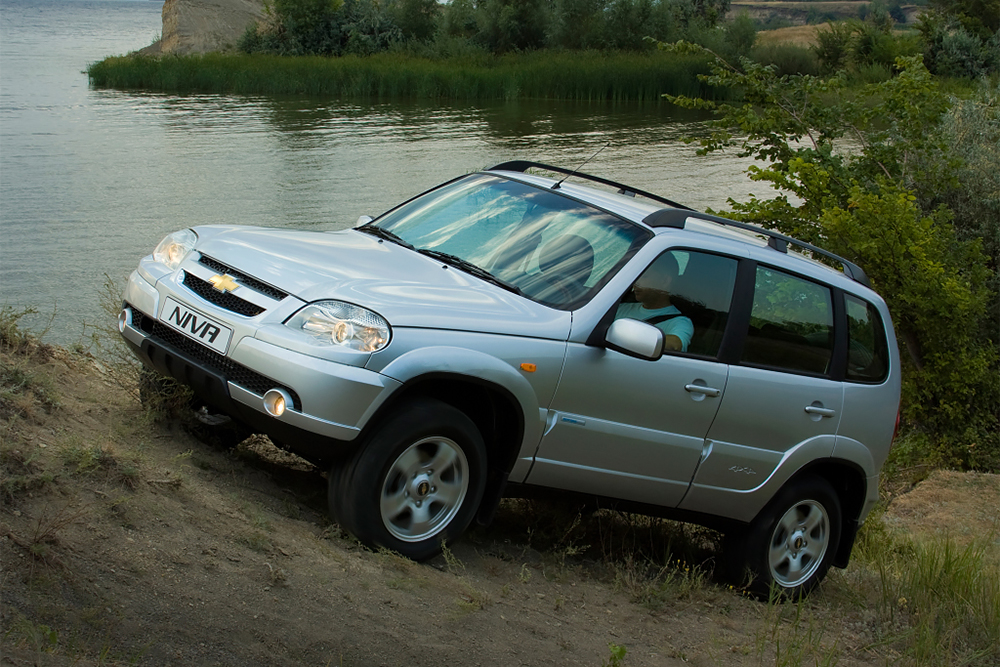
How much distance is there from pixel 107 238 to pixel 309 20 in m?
38.5

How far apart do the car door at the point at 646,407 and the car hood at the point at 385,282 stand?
31cm

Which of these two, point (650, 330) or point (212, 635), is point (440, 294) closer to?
point (650, 330)

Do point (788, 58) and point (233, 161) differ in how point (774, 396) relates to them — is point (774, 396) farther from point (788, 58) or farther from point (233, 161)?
point (788, 58)

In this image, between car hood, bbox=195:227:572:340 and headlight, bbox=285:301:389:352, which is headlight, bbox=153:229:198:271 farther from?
headlight, bbox=285:301:389:352

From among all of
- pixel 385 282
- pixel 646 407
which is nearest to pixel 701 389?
pixel 646 407

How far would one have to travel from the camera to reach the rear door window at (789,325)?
16.6ft

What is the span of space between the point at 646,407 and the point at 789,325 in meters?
1.08

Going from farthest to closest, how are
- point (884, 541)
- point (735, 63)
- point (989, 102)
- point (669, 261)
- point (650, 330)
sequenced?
point (735, 63) → point (989, 102) → point (884, 541) → point (669, 261) → point (650, 330)

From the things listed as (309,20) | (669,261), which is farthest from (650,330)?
(309,20)

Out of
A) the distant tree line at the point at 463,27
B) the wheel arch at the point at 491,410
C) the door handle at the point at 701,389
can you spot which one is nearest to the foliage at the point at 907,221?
the door handle at the point at 701,389

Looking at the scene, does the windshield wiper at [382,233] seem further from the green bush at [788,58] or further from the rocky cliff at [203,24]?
the rocky cliff at [203,24]

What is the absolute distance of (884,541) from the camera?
24.9 ft

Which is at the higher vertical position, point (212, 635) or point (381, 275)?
point (381, 275)

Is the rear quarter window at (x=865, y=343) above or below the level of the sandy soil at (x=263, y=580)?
above
